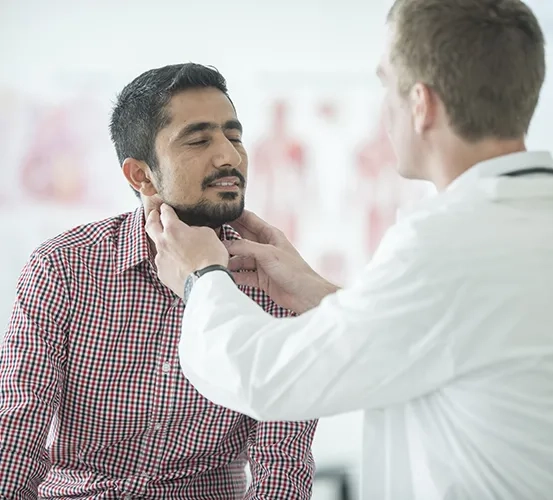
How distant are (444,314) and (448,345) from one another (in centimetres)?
5

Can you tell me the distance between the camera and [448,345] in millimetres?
1112

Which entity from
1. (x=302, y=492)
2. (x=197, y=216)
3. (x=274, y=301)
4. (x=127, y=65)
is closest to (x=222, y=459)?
(x=302, y=492)

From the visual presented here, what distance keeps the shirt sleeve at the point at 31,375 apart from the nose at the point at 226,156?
44cm

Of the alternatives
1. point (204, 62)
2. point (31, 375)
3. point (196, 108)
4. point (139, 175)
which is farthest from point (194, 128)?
point (204, 62)

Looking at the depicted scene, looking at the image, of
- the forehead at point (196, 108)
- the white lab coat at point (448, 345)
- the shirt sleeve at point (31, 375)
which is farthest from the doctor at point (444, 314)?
the forehead at point (196, 108)

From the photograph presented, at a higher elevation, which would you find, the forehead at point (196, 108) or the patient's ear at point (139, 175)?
the forehead at point (196, 108)

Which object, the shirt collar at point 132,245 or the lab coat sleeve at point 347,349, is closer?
the lab coat sleeve at point 347,349

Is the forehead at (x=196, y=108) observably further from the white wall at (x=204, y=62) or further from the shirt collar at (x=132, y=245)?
the white wall at (x=204, y=62)

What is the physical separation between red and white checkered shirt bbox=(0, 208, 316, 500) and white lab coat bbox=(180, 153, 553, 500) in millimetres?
520

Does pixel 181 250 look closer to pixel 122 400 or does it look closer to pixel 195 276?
pixel 195 276

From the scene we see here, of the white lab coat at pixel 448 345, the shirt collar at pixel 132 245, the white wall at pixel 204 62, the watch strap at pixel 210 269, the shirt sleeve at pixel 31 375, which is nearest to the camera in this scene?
the white lab coat at pixel 448 345

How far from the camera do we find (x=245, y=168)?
1.87m

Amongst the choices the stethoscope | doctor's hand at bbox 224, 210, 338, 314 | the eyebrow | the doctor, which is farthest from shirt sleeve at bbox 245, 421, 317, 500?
the stethoscope

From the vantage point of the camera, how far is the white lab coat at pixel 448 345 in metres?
1.10
